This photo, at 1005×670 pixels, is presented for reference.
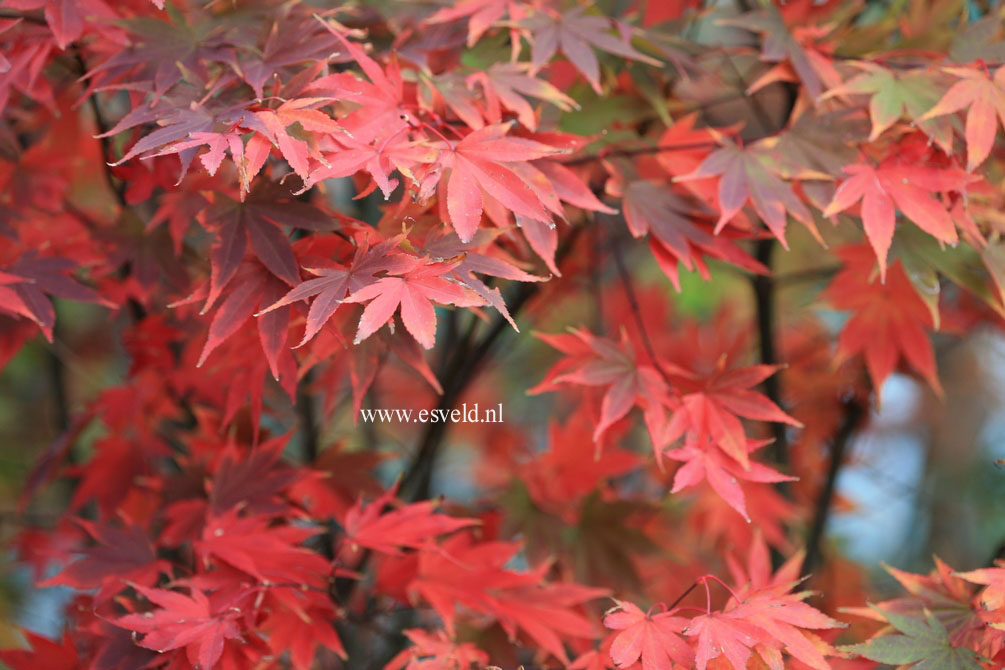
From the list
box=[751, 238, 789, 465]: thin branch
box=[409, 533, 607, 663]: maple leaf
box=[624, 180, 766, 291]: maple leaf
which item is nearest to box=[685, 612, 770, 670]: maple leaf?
box=[409, 533, 607, 663]: maple leaf

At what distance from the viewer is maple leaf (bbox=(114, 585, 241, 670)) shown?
2.60ft

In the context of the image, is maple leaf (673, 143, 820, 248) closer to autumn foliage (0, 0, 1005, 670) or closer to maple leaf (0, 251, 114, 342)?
autumn foliage (0, 0, 1005, 670)

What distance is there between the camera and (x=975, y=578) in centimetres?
79

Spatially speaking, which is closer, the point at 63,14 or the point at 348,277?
the point at 348,277

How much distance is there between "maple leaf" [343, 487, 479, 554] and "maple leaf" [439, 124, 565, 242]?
351mm

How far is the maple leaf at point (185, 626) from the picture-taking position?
2.60 ft

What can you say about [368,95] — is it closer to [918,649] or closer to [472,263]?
[472,263]

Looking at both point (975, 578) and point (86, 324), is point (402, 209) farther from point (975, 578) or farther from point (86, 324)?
point (86, 324)

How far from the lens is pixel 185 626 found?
2.67 feet

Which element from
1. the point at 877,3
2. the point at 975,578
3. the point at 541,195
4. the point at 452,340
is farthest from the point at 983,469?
the point at 541,195

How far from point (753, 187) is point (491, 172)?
12.5 inches

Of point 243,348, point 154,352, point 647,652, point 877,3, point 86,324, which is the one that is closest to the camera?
point 647,652

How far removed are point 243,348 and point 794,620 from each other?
614mm

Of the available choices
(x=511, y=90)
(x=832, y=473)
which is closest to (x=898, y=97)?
(x=511, y=90)
